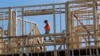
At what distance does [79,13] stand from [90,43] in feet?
16.3

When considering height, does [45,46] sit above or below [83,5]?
below

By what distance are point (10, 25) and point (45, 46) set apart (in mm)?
3013

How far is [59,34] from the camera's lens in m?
29.2

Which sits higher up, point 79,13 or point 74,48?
point 79,13

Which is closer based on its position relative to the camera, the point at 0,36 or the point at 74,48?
the point at 74,48

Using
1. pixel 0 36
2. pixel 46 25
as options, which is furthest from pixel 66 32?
pixel 0 36

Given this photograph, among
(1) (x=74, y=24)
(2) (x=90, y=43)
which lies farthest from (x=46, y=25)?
(2) (x=90, y=43)

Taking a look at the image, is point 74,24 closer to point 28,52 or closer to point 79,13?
point 79,13

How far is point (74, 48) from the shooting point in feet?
Answer: 95.5

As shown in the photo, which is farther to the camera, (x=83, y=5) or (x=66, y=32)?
(x=83, y=5)

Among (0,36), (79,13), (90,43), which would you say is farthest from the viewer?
(79,13)

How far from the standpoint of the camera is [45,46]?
1184 inches

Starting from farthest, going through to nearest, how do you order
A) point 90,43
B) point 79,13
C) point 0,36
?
1. point 79,13
2. point 0,36
3. point 90,43

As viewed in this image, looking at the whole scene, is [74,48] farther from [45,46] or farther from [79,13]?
[79,13]
